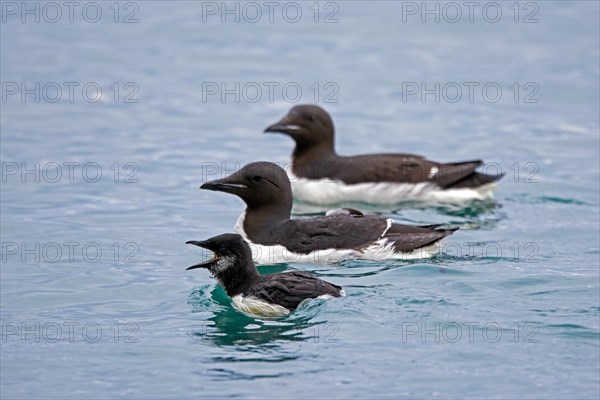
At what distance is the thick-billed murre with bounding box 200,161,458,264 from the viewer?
12.5 m

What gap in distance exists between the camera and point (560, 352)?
10.0 meters

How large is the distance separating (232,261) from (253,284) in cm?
27

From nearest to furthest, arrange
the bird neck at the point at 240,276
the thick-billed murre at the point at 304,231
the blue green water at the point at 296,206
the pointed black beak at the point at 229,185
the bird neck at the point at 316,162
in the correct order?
the blue green water at the point at 296,206 → the bird neck at the point at 240,276 → the thick-billed murre at the point at 304,231 → the pointed black beak at the point at 229,185 → the bird neck at the point at 316,162

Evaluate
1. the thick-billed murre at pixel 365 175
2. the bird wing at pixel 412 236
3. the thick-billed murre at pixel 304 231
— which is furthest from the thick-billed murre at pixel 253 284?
the thick-billed murre at pixel 365 175

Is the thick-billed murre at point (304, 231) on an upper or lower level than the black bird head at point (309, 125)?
lower

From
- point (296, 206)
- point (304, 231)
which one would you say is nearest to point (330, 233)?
point (304, 231)

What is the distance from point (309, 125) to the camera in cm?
1548

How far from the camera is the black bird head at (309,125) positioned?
15.4m

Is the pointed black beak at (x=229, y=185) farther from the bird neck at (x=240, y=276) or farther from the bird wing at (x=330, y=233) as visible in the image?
the bird neck at (x=240, y=276)

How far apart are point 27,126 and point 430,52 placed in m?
7.03

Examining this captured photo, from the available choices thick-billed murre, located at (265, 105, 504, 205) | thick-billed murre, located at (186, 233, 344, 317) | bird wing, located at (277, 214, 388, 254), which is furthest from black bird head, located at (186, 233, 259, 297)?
thick-billed murre, located at (265, 105, 504, 205)

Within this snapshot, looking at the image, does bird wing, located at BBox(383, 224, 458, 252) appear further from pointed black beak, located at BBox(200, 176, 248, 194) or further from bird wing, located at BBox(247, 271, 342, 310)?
bird wing, located at BBox(247, 271, 342, 310)

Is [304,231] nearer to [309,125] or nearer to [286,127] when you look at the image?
[286,127]

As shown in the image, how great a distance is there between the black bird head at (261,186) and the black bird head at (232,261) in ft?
5.36
